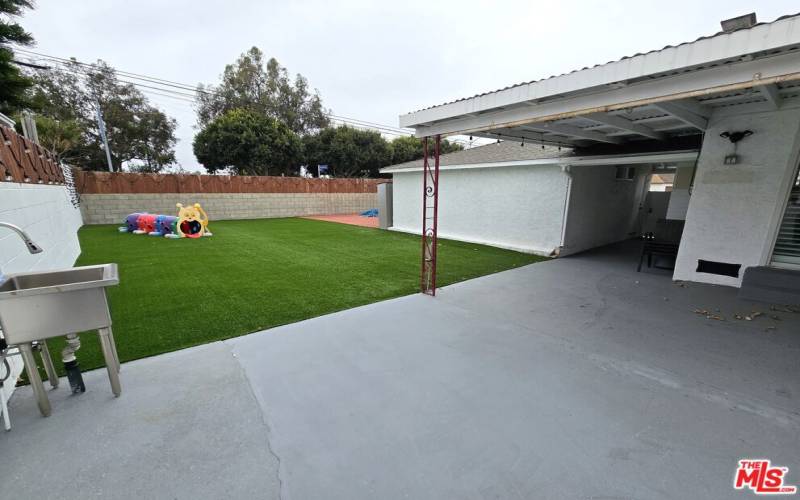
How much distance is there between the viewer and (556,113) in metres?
2.83

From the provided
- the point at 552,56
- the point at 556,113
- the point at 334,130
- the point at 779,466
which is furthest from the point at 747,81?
the point at 334,130

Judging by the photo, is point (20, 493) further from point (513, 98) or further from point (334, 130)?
point (334, 130)

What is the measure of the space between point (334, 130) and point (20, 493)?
79.1 feet

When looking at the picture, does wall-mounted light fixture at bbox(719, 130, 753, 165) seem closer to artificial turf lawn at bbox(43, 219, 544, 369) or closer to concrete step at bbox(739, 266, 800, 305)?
concrete step at bbox(739, 266, 800, 305)

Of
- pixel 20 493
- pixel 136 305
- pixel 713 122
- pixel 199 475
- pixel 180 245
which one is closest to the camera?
pixel 20 493

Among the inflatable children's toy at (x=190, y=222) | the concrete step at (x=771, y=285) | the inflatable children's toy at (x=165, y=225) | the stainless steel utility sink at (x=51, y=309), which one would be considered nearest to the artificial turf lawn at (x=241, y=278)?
the inflatable children's toy at (x=190, y=222)

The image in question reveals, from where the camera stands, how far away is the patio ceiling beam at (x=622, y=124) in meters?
3.76

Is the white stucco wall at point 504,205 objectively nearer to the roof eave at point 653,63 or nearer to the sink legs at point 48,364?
the roof eave at point 653,63

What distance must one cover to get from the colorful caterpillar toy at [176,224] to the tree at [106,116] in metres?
12.9

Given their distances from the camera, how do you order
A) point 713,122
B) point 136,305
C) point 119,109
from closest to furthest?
point 136,305
point 713,122
point 119,109

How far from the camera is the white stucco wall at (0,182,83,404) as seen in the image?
266cm

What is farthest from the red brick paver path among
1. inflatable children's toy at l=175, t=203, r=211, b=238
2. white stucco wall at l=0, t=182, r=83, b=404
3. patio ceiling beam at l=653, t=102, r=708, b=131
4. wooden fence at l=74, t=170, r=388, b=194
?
patio ceiling beam at l=653, t=102, r=708, b=131

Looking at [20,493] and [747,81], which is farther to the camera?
[747,81]

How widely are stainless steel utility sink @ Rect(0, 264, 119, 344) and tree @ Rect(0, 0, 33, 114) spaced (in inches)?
322
